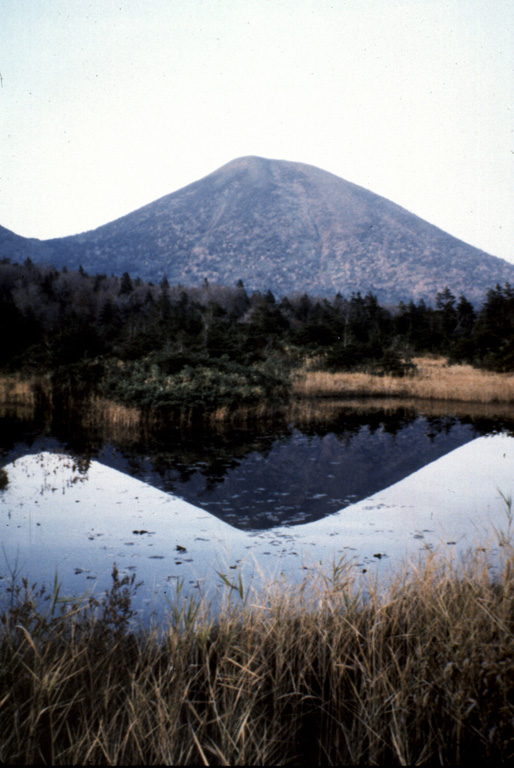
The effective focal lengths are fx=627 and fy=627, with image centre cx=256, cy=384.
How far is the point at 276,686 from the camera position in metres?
4.28

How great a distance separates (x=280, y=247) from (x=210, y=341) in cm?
13017

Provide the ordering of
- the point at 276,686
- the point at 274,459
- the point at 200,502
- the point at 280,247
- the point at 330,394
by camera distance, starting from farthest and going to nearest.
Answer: the point at 280,247, the point at 330,394, the point at 274,459, the point at 200,502, the point at 276,686

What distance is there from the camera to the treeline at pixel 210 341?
2222cm

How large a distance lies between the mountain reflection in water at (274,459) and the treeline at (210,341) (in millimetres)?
3293

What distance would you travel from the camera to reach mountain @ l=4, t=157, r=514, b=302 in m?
140

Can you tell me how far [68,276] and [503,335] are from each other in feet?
192

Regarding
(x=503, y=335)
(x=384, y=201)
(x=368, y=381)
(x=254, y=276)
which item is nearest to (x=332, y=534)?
(x=368, y=381)

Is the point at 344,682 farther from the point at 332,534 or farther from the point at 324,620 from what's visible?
the point at 332,534

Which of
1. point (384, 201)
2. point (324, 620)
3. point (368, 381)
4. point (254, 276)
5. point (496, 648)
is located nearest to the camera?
point (496, 648)

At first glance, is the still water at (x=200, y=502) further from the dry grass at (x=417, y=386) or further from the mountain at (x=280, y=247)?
the mountain at (x=280, y=247)

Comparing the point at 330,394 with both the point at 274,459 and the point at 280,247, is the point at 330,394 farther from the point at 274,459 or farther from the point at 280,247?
the point at 280,247

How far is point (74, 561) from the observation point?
25.0ft

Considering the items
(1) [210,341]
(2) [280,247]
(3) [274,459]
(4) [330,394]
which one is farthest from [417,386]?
(2) [280,247]

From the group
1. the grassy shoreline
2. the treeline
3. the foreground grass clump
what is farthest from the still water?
the treeline
